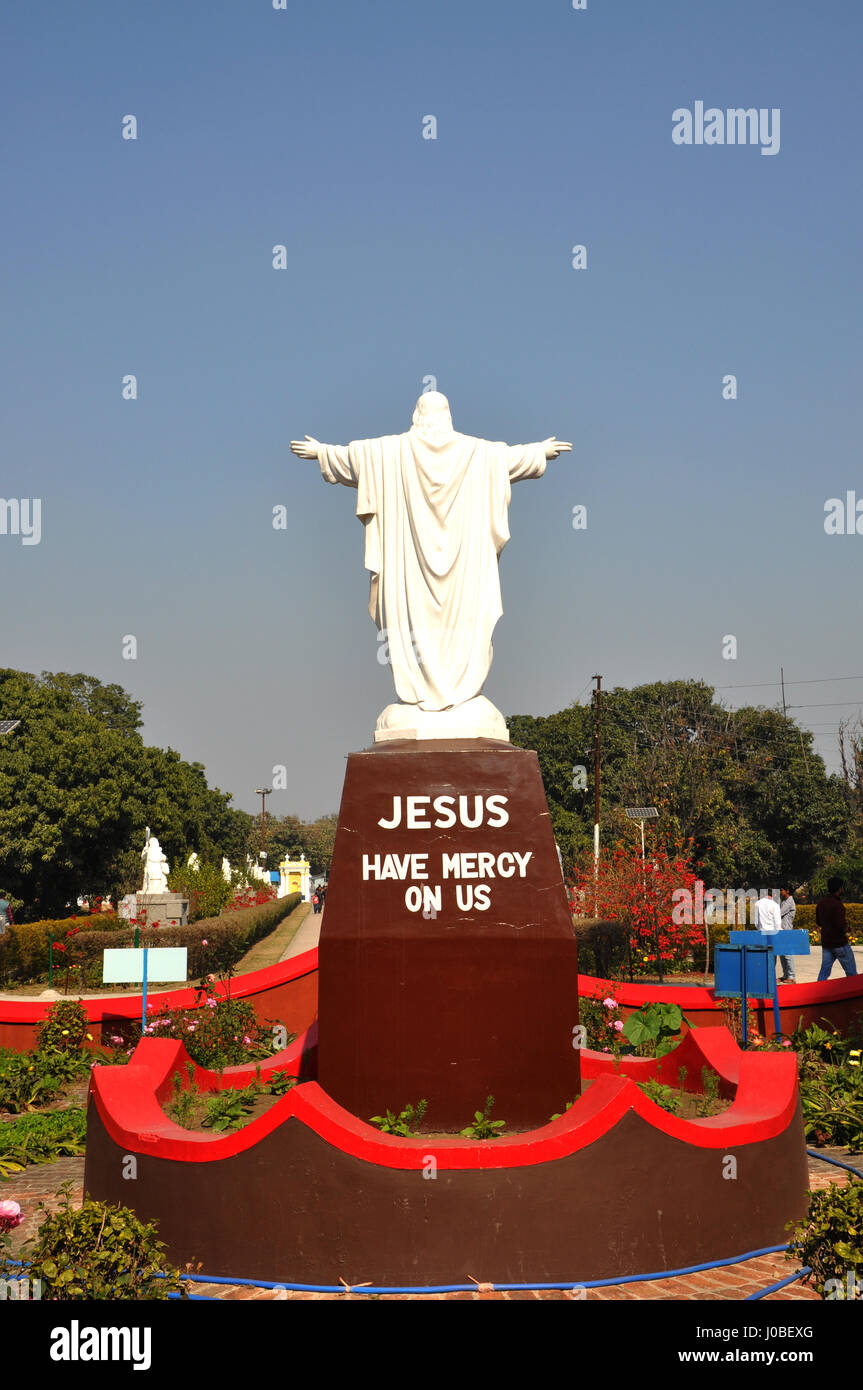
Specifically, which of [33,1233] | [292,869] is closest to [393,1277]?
[33,1233]

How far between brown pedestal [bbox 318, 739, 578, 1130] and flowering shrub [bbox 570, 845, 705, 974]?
1325 cm

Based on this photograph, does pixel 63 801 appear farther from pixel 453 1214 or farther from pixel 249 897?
pixel 453 1214

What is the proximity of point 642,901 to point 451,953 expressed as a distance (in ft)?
47.3

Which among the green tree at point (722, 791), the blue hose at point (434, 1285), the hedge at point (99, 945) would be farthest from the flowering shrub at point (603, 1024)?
the green tree at point (722, 791)

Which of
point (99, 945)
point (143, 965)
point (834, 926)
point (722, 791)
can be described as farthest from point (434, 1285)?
point (722, 791)

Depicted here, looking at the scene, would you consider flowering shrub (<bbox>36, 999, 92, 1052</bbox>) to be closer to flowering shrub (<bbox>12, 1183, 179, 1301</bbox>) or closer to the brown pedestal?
the brown pedestal

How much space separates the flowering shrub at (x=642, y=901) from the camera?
20984 millimetres

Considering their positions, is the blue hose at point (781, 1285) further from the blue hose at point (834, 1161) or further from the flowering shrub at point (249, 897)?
the flowering shrub at point (249, 897)

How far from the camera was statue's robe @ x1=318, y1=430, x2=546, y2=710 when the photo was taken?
8133 millimetres

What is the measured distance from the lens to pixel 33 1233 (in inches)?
284

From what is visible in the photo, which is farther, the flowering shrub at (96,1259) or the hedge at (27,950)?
the hedge at (27,950)

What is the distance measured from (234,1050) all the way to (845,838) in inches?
1371
